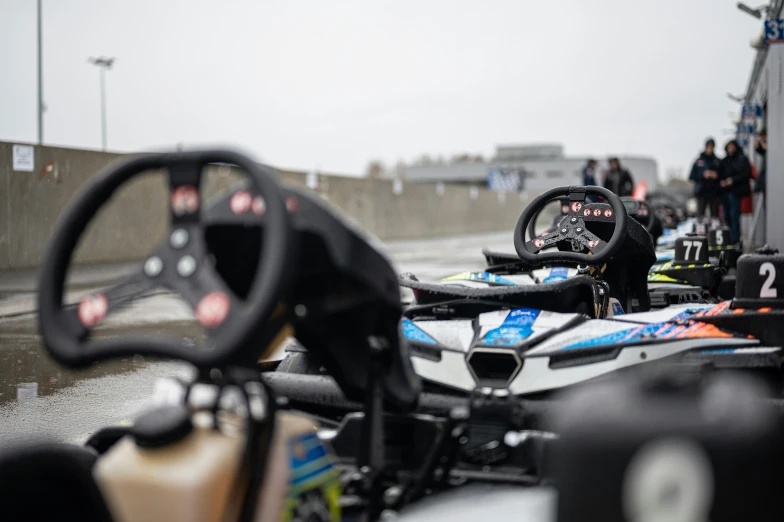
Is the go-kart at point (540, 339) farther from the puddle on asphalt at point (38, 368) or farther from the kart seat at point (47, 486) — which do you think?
the puddle on asphalt at point (38, 368)

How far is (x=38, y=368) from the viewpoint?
7.53m

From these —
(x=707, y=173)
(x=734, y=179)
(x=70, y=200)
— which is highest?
(x=707, y=173)

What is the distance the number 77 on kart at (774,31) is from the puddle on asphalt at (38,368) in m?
8.32

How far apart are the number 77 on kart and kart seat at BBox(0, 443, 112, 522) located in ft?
39.6

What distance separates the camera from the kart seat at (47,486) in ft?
6.48

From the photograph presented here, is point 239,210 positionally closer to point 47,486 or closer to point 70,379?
point 47,486

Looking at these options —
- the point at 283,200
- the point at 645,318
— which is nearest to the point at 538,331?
the point at 645,318

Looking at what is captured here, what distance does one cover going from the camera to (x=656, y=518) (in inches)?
71.3

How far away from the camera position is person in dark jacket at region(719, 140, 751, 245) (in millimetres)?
16625

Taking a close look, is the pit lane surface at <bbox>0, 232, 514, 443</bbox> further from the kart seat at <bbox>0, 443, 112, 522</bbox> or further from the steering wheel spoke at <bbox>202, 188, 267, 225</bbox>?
the kart seat at <bbox>0, 443, 112, 522</bbox>

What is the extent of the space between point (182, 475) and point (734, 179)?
1622 centimetres

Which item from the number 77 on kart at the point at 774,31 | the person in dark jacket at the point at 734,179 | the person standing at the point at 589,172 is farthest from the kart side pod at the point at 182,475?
the person standing at the point at 589,172

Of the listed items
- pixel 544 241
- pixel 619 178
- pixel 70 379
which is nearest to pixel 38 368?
pixel 70 379

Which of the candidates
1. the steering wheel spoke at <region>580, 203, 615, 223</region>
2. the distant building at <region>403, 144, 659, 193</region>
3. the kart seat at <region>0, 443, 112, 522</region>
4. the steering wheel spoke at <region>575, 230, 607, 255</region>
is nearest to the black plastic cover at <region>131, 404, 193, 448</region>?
the kart seat at <region>0, 443, 112, 522</region>
